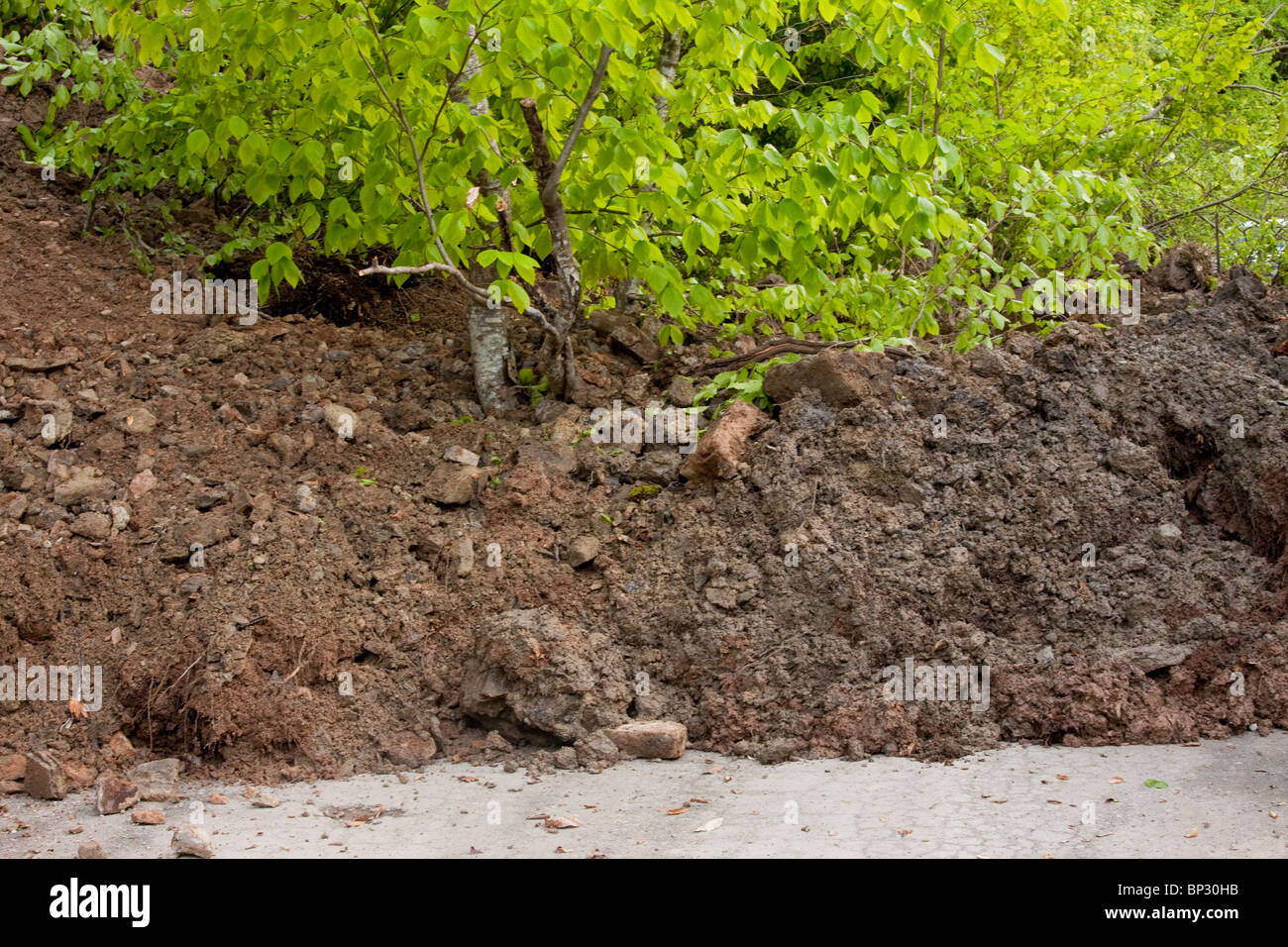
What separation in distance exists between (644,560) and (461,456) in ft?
4.05

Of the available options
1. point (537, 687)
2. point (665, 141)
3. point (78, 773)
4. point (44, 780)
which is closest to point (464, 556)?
point (537, 687)

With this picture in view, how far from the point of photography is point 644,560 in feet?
17.6

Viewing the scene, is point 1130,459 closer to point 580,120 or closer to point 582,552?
point 582,552

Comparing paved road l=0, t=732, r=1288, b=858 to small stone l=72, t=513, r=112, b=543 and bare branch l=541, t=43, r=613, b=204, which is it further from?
bare branch l=541, t=43, r=613, b=204

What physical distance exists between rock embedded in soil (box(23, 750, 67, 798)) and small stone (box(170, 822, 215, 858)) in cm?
78

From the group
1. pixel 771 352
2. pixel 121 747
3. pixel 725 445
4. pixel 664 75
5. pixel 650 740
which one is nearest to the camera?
pixel 121 747

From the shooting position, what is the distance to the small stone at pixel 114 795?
12.9 feet

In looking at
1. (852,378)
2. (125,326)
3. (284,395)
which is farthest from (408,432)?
(852,378)

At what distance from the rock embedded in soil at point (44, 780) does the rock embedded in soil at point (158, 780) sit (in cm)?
24

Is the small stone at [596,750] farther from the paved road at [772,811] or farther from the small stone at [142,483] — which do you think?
the small stone at [142,483]

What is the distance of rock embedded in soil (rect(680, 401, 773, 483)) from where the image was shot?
5.55 m

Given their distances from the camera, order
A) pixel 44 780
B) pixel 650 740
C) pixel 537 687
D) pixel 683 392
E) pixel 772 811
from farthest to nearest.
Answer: pixel 683 392 → pixel 537 687 → pixel 650 740 → pixel 44 780 → pixel 772 811

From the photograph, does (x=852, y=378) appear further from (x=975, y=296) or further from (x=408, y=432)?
(x=408, y=432)

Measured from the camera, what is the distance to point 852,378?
5.71m
